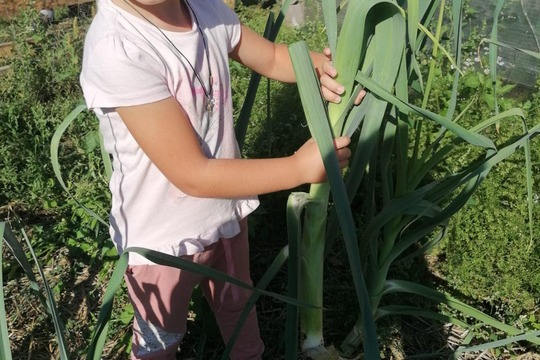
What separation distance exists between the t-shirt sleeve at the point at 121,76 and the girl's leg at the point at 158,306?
Result: 39cm

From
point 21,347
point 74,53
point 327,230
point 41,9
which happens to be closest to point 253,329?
point 327,230

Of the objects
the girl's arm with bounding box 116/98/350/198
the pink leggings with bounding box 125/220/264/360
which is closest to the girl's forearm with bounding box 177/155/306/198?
the girl's arm with bounding box 116/98/350/198

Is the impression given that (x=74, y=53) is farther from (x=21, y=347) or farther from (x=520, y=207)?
(x=520, y=207)

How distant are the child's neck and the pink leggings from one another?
458mm

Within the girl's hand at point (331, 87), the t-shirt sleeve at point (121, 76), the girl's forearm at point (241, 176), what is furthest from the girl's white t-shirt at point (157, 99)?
the girl's hand at point (331, 87)

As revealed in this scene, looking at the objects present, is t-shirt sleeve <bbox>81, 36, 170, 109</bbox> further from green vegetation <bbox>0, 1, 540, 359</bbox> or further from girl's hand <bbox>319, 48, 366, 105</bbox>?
green vegetation <bbox>0, 1, 540, 359</bbox>

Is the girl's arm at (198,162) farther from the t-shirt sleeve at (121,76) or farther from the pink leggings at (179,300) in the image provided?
the pink leggings at (179,300)

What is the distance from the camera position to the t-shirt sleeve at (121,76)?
0.95 meters

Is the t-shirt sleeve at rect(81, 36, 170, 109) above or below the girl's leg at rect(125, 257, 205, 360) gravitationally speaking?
above

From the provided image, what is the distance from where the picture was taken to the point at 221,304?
144cm

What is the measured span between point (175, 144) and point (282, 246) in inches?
40.4

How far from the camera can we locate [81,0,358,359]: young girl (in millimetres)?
971

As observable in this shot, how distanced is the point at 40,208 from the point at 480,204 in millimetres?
1519

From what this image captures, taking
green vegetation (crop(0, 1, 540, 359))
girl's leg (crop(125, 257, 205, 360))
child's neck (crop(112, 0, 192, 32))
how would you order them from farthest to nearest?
green vegetation (crop(0, 1, 540, 359)) < girl's leg (crop(125, 257, 205, 360)) < child's neck (crop(112, 0, 192, 32))
